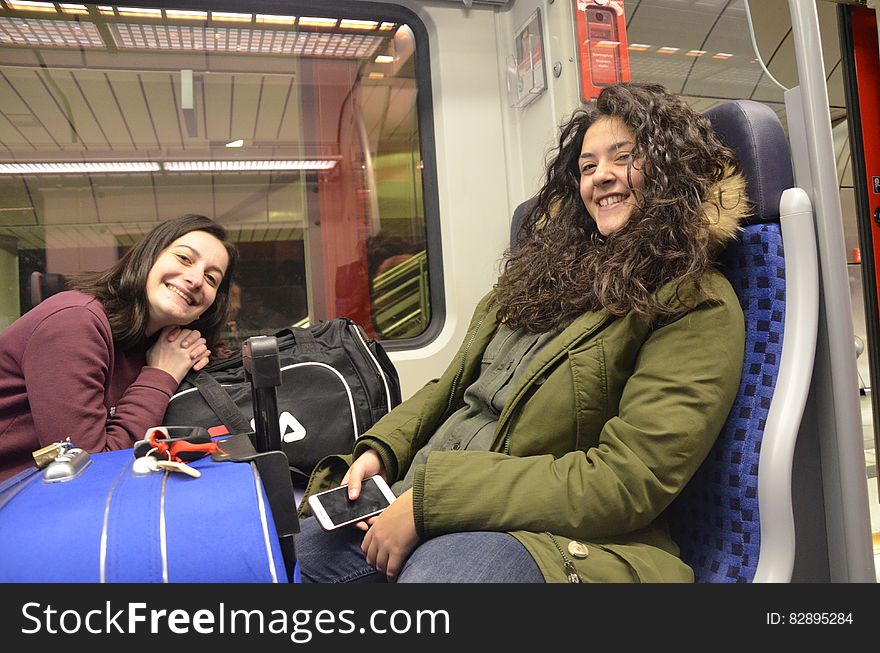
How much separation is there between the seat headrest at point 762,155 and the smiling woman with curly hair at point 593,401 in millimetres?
35

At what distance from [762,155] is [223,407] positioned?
56.9 inches

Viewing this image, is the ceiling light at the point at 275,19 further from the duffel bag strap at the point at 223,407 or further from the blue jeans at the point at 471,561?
the blue jeans at the point at 471,561

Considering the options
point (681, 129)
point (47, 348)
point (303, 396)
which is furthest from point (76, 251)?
A: point (681, 129)

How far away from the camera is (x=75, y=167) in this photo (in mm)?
2434

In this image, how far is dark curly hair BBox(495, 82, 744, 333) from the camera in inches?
50.7

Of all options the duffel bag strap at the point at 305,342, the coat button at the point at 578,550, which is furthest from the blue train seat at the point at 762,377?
the duffel bag strap at the point at 305,342

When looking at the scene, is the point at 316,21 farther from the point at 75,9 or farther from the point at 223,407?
the point at 223,407

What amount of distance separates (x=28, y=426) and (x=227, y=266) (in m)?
0.67

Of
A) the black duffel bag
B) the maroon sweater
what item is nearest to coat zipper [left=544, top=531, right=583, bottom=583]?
the black duffel bag

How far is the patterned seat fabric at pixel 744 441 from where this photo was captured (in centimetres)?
127

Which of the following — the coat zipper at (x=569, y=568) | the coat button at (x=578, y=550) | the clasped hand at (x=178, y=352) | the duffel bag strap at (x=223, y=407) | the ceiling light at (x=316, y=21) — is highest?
the ceiling light at (x=316, y=21)

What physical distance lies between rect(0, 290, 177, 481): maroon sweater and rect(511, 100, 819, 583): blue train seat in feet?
4.43
